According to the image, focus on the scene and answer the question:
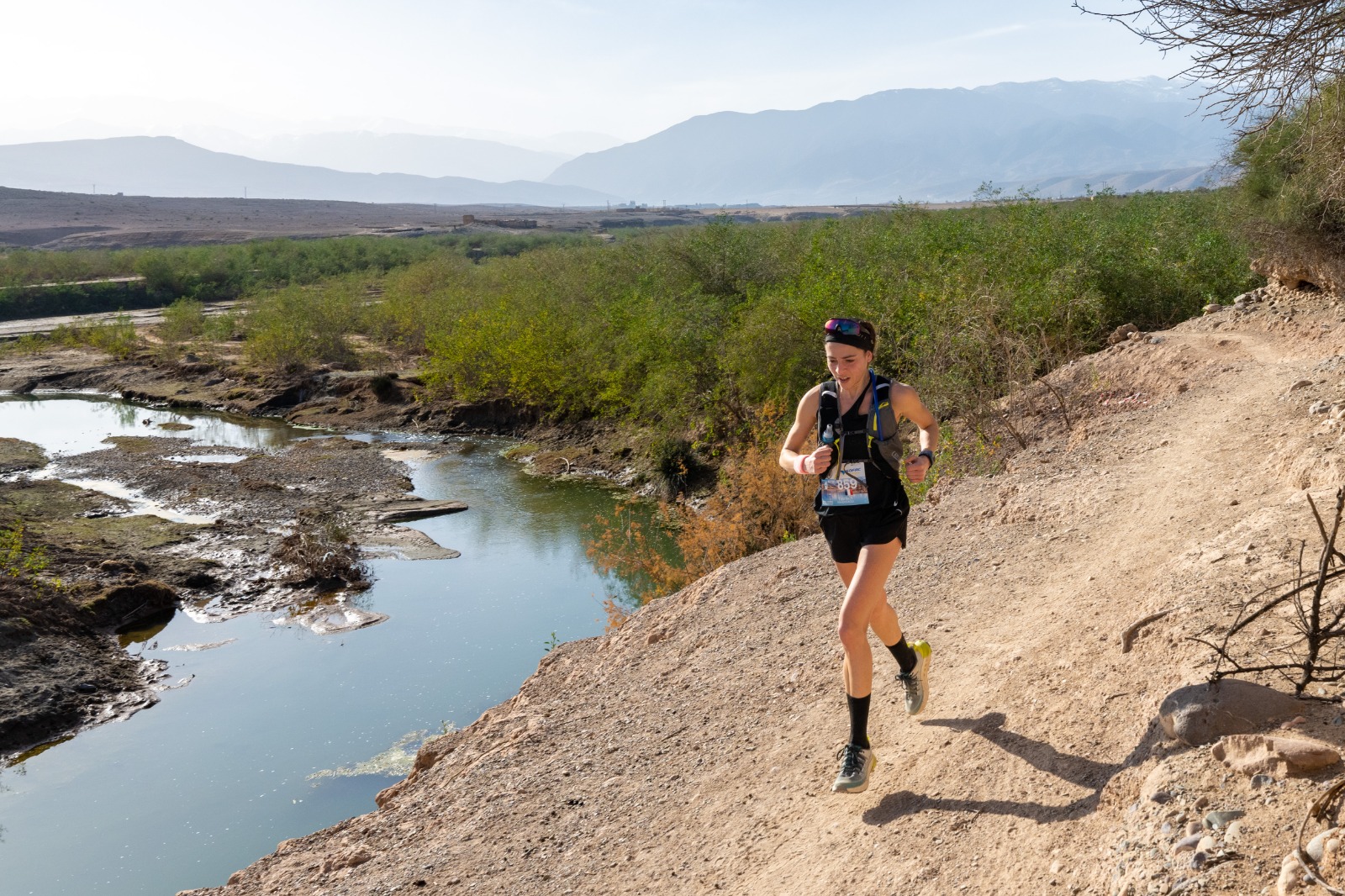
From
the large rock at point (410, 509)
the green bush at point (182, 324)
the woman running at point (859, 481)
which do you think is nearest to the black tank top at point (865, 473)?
the woman running at point (859, 481)

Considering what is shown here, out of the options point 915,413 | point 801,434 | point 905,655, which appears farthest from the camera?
point 905,655

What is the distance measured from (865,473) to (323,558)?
49.6 ft

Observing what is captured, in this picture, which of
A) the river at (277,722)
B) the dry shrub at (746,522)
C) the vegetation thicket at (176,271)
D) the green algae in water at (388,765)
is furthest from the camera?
the vegetation thicket at (176,271)

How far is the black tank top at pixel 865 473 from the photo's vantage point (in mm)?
4609

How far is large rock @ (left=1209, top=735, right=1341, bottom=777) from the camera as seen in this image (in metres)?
3.47

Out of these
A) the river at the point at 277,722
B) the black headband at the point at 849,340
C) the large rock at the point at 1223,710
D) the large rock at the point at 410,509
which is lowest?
the river at the point at 277,722

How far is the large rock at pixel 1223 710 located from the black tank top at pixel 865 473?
4.47ft

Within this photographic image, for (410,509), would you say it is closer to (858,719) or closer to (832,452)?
(858,719)

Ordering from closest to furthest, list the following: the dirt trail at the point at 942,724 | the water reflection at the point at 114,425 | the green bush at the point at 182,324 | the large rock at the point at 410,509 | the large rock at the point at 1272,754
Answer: the large rock at the point at 1272,754, the dirt trail at the point at 942,724, the large rock at the point at 410,509, the water reflection at the point at 114,425, the green bush at the point at 182,324

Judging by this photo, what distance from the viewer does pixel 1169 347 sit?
14414 mm

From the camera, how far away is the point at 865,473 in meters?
4.61

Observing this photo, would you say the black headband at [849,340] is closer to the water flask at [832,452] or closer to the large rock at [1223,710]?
the water flask at [832,452]

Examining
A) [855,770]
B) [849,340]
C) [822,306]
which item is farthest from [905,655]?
[822,306]

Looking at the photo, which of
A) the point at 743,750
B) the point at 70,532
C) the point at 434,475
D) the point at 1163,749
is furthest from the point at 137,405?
the point at 1163,749
